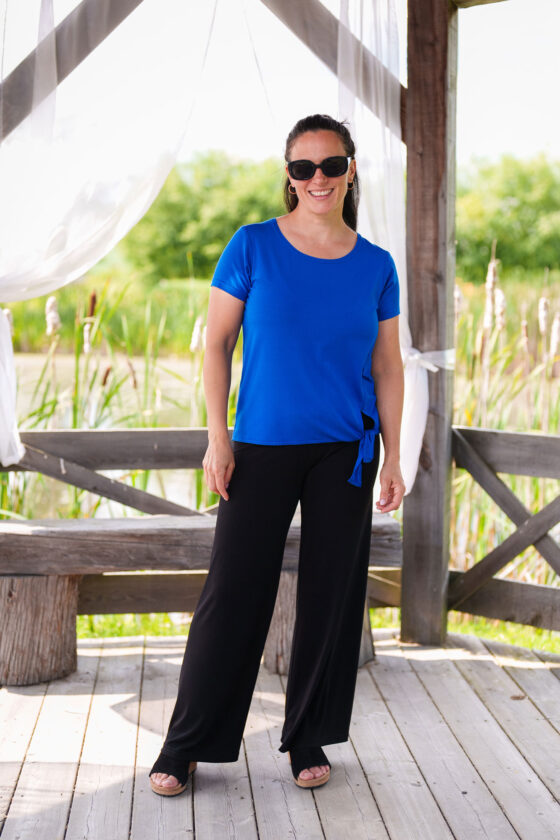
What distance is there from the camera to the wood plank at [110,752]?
197 centimetres

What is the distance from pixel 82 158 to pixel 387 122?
981 millimetres

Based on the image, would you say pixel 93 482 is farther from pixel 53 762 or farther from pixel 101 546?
pixel 53 762

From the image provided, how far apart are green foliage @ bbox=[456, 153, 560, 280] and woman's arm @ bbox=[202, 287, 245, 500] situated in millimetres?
23078

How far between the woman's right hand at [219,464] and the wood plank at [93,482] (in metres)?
1.23

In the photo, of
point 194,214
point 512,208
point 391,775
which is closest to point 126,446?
point 391,775

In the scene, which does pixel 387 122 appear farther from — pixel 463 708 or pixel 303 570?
pixel 463 708

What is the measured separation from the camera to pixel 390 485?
2156mm

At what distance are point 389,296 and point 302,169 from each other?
360mm

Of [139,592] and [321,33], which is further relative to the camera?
[139,592]

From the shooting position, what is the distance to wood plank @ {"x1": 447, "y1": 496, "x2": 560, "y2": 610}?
304 centimetres

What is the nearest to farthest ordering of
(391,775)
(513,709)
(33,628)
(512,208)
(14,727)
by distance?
(391,775), (14,727), (513,709), (33,628), (512,208)

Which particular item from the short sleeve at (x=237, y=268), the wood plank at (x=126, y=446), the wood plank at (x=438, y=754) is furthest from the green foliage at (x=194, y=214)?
the short sleeve at (x=237, y=268)

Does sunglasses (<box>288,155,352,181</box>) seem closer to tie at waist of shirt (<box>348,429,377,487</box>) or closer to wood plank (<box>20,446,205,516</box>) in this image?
tie at waist of shirt (<box>348,429,377,487</box>)

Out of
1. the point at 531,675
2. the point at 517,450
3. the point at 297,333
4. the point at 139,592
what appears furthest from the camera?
the point at 139,592
